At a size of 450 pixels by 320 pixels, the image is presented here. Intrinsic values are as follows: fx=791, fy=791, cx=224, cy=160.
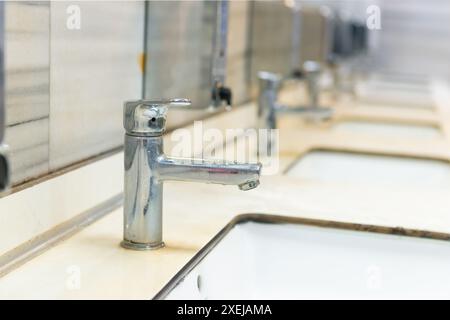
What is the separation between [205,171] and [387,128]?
5.44 ft

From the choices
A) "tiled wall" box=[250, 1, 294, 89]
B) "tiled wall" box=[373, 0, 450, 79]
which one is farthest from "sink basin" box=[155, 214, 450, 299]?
"tiled wall" box=[373, 0, 450, 79]

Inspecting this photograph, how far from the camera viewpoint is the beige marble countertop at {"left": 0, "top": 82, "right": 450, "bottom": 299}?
2.54 feet

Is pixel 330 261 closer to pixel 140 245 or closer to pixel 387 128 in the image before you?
pixel 140 245

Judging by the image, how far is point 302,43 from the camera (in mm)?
2867

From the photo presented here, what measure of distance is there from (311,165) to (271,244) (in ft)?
2.26

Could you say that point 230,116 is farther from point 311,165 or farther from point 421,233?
point 421,233

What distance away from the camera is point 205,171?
2.88ft

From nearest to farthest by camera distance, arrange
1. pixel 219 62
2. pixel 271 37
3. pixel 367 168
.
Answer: pixel 219 62, pixel 367 168, pixel 271 37

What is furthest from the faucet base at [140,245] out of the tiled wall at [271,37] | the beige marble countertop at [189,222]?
the tiled wall at [271,37]

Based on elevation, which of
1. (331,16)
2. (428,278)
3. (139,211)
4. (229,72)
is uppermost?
(331,16)

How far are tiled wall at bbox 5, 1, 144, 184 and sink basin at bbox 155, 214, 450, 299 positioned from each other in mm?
237

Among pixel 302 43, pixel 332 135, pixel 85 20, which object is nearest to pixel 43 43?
pixel 85 20

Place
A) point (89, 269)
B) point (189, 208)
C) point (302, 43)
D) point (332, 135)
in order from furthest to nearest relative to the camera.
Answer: point (302, 43), point (332, 135), point (189, 208), point (89, 269)

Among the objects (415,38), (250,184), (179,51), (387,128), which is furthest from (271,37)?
(415,38)
